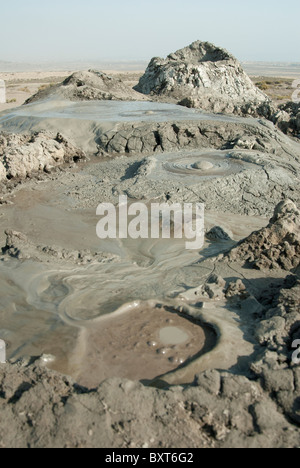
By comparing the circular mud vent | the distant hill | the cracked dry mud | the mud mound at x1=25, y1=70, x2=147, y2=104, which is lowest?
the cracked dry mud

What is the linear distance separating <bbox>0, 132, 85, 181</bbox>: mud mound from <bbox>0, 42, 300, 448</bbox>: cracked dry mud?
0.14 ft

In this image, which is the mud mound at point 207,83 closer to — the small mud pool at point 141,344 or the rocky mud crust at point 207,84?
the rocky mud crust at point 207,84

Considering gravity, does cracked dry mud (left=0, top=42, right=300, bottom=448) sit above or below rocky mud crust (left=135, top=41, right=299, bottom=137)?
below

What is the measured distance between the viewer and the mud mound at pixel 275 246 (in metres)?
4.92

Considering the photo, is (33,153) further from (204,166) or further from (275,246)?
(275,246)

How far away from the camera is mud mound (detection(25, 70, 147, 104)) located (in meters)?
14.2

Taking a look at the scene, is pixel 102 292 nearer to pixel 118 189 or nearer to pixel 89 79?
pixel 118 189

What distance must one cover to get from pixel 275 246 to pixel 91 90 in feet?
36.3

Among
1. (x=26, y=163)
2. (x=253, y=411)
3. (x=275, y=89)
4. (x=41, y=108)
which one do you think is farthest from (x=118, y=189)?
(x=275, y=89)

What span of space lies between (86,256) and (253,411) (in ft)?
10.4

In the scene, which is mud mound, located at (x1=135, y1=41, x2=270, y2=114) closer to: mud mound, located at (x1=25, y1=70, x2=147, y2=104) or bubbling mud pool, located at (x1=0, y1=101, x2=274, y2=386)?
mud mound, located at (x1=25, y1=70, x2=147, y2=104)

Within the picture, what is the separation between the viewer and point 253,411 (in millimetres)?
2721

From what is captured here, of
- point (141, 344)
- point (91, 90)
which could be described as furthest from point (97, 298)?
point (91, 90)

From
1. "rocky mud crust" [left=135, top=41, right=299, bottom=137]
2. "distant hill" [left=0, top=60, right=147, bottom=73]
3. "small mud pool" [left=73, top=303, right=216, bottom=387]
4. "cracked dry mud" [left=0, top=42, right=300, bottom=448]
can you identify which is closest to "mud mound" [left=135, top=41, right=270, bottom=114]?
"rocky mud crust" [left=135, top=41, right=299, bottom=137]
